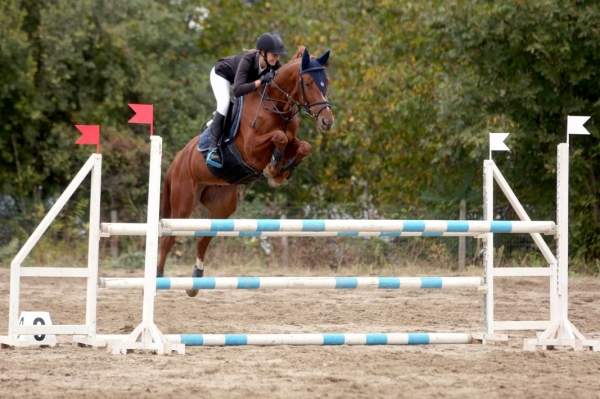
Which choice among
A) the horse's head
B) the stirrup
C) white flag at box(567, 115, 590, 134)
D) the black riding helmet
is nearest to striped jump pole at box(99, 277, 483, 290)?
white flag at box(567, 115, 590, 134)

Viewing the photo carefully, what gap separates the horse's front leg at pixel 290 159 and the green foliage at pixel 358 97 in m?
7.31

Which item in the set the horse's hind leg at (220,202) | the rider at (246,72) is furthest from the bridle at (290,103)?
the horse's hind leg at (220,202)

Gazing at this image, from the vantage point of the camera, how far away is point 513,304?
32.9 ft

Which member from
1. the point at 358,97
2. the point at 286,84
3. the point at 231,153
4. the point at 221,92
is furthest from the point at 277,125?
the point at 358,97

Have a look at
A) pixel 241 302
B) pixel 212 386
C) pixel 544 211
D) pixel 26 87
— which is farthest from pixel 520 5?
pixel 212 386

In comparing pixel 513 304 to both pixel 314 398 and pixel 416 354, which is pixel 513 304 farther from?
pixel 314 398

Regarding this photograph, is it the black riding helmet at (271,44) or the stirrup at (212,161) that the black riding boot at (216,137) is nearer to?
the stirrup at (212,161)

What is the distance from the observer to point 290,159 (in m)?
7.84

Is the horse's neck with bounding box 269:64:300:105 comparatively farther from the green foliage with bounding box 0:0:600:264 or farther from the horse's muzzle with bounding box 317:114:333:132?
the green foliage with bounding box 0:0:600:264

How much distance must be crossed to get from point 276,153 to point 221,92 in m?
0.89

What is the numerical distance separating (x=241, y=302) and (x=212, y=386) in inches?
198

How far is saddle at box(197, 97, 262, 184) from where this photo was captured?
8.07 m

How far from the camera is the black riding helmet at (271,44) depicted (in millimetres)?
7754

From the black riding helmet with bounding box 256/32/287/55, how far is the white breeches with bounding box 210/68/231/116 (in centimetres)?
60
